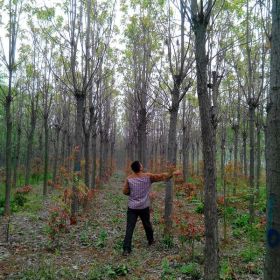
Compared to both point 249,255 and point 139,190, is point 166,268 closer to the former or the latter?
point 249,255

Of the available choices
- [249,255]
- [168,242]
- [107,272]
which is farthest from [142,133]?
[107,272]

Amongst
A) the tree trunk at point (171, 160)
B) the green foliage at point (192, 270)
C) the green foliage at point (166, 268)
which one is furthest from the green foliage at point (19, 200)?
the green foliage at point (192, 270)

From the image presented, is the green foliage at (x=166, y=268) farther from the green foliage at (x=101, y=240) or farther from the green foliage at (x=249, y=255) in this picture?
the green foliage at (x=101, y=240)

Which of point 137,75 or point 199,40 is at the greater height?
point 137,75

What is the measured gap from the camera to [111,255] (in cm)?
629

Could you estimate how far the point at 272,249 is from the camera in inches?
82.4

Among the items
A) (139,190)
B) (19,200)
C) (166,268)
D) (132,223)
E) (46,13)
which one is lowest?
(166,268)

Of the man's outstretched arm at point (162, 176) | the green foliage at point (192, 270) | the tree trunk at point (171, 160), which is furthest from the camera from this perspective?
the tree trunk at point (171, 160)

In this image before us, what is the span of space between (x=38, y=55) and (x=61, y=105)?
467cm

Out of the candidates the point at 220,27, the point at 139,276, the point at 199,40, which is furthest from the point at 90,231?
the point at 220,27

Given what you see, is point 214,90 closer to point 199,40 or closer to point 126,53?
Answer: point 199,40

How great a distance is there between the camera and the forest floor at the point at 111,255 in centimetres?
508

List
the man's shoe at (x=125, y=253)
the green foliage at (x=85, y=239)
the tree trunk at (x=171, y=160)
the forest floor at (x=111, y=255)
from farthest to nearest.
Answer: the tree trunk at (x=171, y=160)
the green foliage at (x=85, y=239)
the man's shoe at (x=125, y=253)
the forest floor at (x=111, y=255)

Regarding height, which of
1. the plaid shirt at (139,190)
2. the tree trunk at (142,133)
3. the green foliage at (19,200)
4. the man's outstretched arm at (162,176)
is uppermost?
the tree trunk at (142,133)
